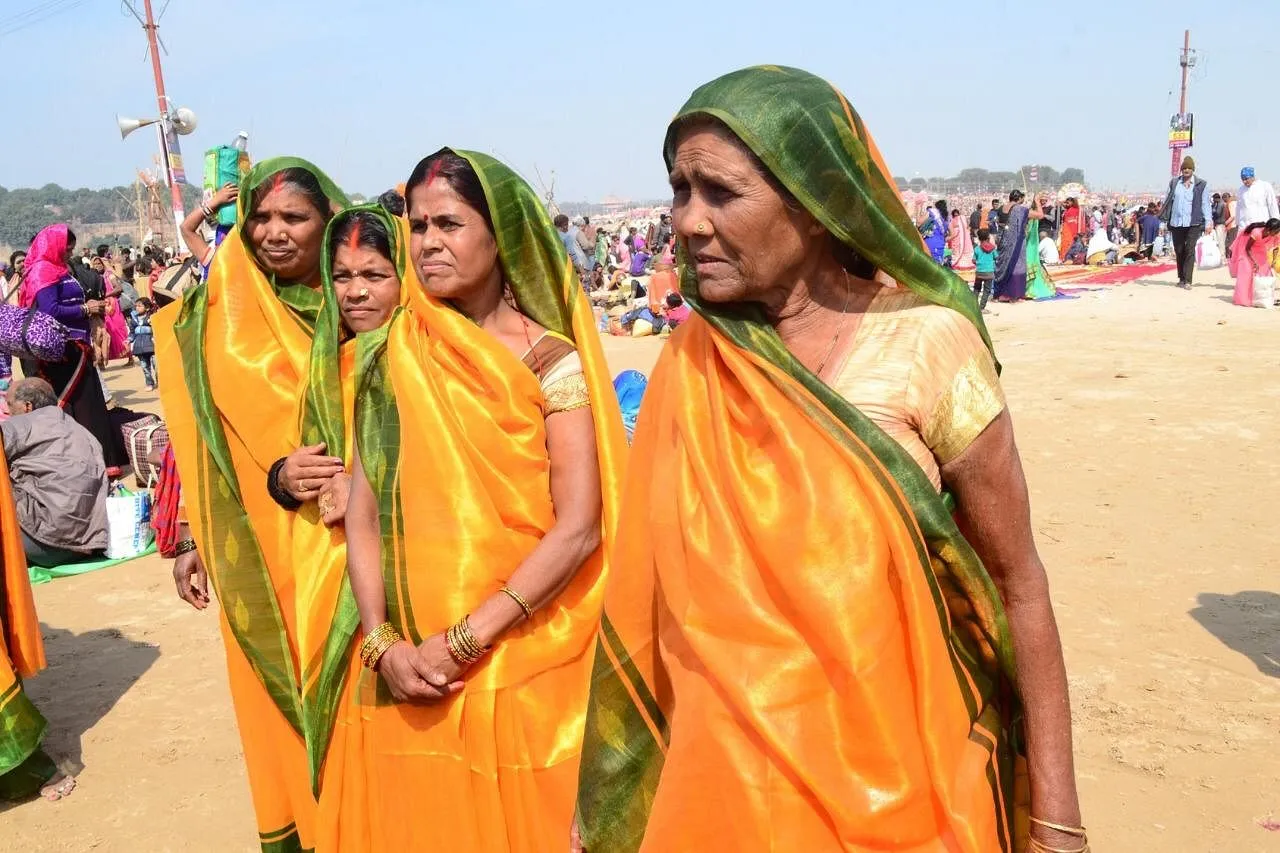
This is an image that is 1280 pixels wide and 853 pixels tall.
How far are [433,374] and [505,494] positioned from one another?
33cm

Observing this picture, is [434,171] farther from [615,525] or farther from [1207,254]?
[1207,254]

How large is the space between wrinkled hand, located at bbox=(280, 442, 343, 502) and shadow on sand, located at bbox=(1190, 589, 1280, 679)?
157 inches

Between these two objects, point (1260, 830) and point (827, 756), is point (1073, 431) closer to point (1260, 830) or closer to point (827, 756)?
point (1260, 830)

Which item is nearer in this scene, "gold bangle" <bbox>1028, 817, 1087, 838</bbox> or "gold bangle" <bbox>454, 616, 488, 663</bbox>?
"gold bangle" <bbox>1028, 817, 1087, 838</bbox>

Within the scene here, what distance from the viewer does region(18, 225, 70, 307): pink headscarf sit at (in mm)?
8180

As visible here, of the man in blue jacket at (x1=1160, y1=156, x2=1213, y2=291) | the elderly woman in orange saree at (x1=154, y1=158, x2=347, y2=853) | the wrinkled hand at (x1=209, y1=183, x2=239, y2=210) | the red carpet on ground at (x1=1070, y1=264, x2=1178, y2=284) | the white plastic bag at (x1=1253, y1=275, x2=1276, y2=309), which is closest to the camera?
the elderly woman in orange saree at (x1=154, y1=158, x2=347, y2=853)

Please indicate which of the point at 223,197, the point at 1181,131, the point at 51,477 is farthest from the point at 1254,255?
the point at 1181,131

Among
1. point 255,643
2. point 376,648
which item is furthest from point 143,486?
point 376,648

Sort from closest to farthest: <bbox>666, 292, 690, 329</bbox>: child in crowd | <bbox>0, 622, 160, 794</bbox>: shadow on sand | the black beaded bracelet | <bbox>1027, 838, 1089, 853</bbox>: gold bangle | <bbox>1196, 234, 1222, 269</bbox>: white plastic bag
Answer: <bbox>1027, 838, 1089, 853</bbox>: gold bangle < the black beaded bracelet < <bbox>0, 622, 160, 794</bbox>: shadow on sand < <bbox>666, 292, 690, 329</bbox>: child in crowd < <bbox>1196, 234, 1222, 269</bbox>: white plastic bag

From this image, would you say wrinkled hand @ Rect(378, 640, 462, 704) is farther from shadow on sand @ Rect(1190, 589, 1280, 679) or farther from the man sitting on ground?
the man sitting on ground

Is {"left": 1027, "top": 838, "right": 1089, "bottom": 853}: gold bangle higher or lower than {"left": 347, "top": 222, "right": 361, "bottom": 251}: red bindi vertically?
lower

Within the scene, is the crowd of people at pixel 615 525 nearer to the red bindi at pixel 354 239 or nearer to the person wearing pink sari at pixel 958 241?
the red bindi at pixel 354 239

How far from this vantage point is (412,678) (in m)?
2.27

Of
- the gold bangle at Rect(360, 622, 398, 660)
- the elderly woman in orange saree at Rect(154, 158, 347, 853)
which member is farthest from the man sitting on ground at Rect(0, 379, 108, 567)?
the gold bangle at Rect(360, 622, 398, 660)
